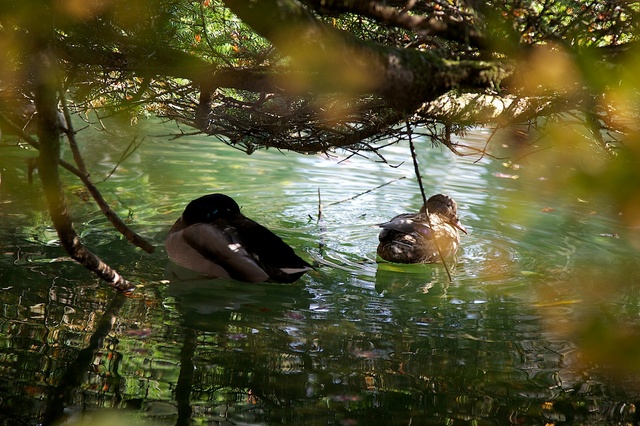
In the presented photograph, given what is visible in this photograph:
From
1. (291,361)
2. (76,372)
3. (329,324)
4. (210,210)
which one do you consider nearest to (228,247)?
(210,210)

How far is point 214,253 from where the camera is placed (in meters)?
6.03

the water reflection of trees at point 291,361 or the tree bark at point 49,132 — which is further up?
the tree bark at point 49,132

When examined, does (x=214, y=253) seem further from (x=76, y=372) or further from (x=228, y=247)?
(x=76, y=372)

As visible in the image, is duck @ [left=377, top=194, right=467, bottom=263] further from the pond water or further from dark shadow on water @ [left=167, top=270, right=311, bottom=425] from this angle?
dark shadow on water @ [left=167, top=270, right=311, bottom=425]

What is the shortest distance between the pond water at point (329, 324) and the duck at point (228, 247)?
0.16 m

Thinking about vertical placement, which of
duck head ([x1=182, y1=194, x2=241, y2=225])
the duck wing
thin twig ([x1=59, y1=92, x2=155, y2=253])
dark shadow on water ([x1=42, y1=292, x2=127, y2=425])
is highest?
thin twig ([x1=59, y1=92, x2=155, y2=253])

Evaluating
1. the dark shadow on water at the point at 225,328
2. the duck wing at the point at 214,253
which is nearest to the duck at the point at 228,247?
the duck wing at the point at 214,253

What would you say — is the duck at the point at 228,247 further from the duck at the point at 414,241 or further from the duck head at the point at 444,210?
the duck head at the point at 444,210

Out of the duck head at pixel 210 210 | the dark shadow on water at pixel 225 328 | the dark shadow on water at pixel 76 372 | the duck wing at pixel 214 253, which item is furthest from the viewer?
the duck head at pixel 210 210

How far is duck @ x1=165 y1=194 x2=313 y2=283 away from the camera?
19.3ft

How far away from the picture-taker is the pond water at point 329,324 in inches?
147

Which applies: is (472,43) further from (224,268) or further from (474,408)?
(224,268)

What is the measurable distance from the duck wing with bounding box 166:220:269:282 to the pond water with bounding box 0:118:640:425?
0.15m

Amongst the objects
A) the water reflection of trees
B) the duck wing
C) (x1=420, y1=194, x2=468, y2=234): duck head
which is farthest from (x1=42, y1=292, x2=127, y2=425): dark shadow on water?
(x1=420, y1=194, x2=468, y2=234): duck head
